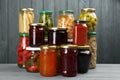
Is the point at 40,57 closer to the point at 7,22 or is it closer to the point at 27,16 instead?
the point at 27,16

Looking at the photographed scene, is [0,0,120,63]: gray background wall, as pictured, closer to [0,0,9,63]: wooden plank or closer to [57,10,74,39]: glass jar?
[0,0,9,63]: wooden plank

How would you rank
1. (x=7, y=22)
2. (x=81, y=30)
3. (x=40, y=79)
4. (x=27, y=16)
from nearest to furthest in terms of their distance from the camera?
1. (x=40, y=79)
2. (x=81, y=30)
3. (x=27, y=16)
4. (x=7, y=22)

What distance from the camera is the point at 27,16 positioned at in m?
1.31

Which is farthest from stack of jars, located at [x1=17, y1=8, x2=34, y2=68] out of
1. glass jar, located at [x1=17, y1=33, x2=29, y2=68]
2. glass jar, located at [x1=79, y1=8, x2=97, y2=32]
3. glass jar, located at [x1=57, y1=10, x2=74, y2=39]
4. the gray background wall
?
the gray background wall

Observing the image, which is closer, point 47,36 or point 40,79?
point 40,79

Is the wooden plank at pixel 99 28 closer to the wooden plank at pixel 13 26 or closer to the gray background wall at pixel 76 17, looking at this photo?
the gray background wall at pixel 76 17

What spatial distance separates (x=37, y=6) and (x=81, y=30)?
4.93 ft

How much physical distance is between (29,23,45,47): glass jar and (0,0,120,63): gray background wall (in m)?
1.43

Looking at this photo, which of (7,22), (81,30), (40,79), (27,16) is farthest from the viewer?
(7,22)

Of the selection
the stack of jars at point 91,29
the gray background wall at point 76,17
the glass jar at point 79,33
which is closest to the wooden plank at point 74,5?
the gray background wall at point 76,17

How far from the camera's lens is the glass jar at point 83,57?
1.16 metres

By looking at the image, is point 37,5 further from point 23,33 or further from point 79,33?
point 79,33

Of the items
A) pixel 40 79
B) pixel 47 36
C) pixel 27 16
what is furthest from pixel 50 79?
pixel 27 16

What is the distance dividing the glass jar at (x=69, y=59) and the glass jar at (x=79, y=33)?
9 centimetres
